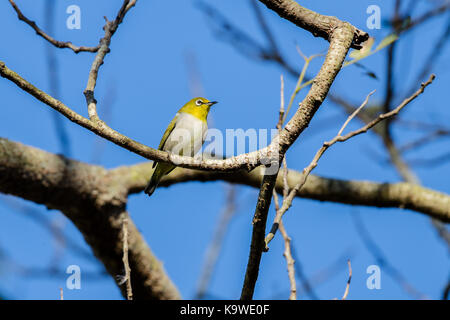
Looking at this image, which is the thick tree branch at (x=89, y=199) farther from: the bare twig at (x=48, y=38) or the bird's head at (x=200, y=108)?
the bare twig at (x=48, y=38)

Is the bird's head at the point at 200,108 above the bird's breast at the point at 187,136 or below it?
above

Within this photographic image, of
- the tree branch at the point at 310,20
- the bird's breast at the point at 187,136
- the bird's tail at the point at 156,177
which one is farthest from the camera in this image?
the bird's breast at the point at 187,136

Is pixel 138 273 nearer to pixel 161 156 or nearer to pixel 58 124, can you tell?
pixel 58 124

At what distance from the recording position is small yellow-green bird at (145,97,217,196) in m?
4.95

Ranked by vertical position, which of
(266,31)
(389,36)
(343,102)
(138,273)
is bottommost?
(138,273)

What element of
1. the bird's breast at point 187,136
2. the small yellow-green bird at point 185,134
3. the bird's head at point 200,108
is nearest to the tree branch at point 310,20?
the small yellow-green bird at point 185,134

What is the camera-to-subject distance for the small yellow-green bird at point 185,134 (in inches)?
195

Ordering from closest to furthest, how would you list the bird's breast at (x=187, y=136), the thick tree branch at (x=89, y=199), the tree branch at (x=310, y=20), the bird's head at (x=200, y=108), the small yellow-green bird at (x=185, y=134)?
the tree branch at (x=310, y=20)
the thick tree branch at (x=89, y=199)
the small yellow-green bird at (x=185, y=134)
the bird's breast at (x=187, y=136)
the bird's head at (x=200, y=108)

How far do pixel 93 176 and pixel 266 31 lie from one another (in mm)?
2029

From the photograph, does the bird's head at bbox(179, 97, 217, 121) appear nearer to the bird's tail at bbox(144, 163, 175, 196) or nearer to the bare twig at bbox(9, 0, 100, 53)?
the bird's tail at bbox(144, 163, 175, 196)

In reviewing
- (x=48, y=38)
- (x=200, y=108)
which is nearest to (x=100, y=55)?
(x=48, y=38)
